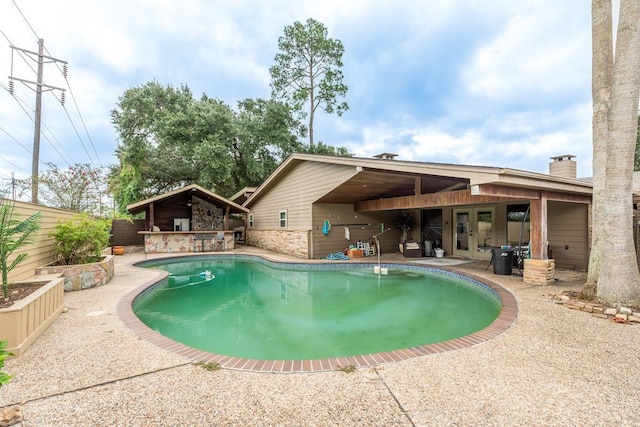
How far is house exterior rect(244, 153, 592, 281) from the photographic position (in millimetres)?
6992

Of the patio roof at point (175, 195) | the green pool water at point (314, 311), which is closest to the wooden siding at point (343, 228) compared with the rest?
the green pool water at point (314, 311)

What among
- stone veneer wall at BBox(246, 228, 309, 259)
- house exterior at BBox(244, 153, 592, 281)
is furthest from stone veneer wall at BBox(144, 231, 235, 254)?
house exterior at BBox(244, 153, 592, 281)

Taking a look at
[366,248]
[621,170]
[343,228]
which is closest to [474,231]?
[366,248]

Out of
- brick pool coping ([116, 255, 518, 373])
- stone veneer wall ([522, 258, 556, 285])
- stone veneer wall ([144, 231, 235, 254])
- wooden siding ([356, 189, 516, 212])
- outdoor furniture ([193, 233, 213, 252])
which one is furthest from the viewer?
outdoor furniture ([193, 233, 213, 252])

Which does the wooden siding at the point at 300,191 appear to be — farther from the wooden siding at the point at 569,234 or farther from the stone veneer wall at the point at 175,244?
the wooden siding at the point at 569,234

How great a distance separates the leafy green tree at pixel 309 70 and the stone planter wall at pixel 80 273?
16.6 m

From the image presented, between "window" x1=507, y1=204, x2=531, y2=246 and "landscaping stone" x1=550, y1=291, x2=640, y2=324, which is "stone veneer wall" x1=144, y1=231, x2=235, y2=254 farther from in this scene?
"landscaping stone" x1=550, y1=291, x2=640, y2=324

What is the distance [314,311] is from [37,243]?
6014mm

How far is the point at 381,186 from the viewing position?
10922mm

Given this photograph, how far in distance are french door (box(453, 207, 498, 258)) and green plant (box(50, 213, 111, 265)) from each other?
38.0 ft

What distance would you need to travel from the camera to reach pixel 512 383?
8.84 ft

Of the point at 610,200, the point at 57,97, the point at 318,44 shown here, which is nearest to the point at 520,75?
the point at 610,200

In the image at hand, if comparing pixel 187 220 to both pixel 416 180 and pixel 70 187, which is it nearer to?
pixel 70 187

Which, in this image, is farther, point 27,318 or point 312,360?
point 27,318
